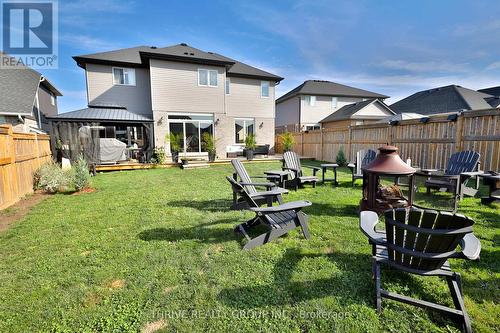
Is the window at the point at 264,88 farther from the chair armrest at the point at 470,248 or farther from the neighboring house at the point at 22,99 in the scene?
the chair armrest at the point at 470,248

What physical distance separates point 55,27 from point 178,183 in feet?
29.4

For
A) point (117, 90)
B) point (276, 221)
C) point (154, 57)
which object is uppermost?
point (154, 57)

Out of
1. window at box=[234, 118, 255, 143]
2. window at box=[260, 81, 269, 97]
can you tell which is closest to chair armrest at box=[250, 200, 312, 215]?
window at box=[234, 118, 255, 143]

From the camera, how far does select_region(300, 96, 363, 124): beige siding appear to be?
2395cm

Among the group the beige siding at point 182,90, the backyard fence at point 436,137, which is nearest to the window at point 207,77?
the beige siding at point 182,90

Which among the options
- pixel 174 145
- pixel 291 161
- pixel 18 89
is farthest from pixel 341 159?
pixel 18 89

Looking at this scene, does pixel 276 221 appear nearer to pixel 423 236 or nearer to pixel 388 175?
pixel 423 236

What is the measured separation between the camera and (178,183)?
8281 mm

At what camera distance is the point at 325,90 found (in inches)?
983

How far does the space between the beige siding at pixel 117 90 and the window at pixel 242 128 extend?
20.0 feet

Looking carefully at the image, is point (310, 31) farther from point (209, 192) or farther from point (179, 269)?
point (179, 269)

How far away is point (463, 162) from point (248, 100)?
14148mm

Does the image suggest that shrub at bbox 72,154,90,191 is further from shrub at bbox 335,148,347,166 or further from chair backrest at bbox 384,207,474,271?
shrub at bbox 335,148,347,166

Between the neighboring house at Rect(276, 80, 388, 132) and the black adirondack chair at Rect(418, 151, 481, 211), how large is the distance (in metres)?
18.3
